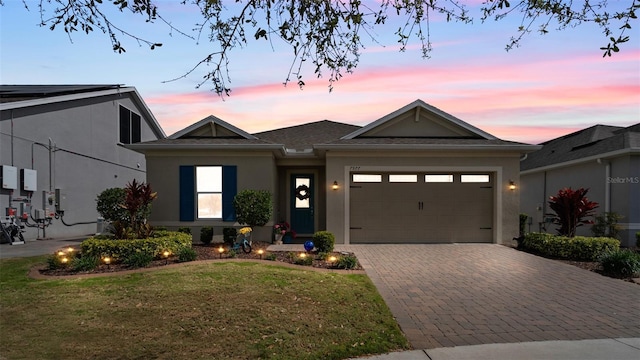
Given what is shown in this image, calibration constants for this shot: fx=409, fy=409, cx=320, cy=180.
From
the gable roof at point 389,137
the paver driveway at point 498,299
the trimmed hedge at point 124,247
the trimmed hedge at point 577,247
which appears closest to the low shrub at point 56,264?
the trimmed hedge at point 124,247

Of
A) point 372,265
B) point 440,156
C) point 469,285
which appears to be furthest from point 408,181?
point 469,285

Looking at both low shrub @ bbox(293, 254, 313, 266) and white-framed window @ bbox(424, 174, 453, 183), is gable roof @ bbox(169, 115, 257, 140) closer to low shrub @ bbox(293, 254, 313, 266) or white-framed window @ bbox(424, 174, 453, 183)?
low shrub @ bbox(293, 254, 313, 266)

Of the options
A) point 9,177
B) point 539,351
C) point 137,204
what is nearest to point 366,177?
point 137,204

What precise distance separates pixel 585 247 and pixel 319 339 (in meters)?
8.91

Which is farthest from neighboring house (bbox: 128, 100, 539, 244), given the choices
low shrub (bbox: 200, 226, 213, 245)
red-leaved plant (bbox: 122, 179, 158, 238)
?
red-leaved plant (bbox: 122, 179, 158, 238)

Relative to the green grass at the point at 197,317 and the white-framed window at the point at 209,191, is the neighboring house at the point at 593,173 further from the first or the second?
the white-framed window at the point at 209,191

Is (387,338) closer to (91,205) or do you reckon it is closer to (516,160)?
(516,160)

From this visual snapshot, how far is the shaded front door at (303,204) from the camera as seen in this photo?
15.8 metres

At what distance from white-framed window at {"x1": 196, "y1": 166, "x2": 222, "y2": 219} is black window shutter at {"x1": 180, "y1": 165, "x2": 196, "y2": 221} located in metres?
0.17

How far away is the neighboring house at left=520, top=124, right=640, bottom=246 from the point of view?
543 inches

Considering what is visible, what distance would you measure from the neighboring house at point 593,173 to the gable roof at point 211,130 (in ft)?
37.9

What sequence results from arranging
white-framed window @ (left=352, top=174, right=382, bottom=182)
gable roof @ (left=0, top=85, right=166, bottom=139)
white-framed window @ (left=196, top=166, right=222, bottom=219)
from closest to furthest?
white-framed window @ (left=196, top=166, right=222, bottom=219)
white-framed window @ (left=352, top=174, right=382, bottom=182)
gable roof @ (left=0, top=85, right=166, bottom=139)

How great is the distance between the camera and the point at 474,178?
1377cm

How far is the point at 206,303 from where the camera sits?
6172 mm
